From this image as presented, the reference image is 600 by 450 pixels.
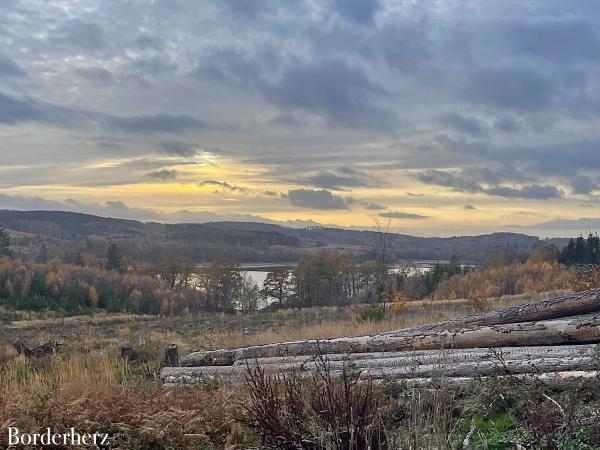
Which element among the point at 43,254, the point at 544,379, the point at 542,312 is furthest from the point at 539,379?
the point at 43,254

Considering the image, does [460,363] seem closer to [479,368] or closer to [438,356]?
[479,368]

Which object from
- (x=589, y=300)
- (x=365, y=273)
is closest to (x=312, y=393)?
(x=589, y=300)

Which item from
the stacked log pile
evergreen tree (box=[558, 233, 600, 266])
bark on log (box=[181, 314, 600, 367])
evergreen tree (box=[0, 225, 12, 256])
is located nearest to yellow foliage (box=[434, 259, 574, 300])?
evergreen tree (box=[558, 233, 600, 266])

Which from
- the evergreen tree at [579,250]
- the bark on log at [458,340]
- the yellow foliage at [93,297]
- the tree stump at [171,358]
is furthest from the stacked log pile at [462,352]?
the yellow foliage at [93,297]

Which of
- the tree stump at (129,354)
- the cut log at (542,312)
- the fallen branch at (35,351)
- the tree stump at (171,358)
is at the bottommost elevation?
the tree stump at (129,354)

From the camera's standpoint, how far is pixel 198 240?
15712 cm

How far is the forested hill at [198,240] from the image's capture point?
11981cm

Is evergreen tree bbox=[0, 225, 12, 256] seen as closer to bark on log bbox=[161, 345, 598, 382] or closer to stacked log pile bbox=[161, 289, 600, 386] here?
stacked log pile bbox=[161, 289, 600, 386]

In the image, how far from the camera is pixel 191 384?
8609mm

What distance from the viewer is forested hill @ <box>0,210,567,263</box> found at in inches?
4717

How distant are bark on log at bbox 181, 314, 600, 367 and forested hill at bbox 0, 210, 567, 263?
88255mm

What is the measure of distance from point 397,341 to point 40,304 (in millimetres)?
45579

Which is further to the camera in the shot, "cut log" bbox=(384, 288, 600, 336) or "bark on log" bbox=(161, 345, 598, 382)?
"cut log" bbox=(384, 288, 600, 336)

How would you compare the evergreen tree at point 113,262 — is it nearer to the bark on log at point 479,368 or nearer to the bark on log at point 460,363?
the bark on log at point 460,363
